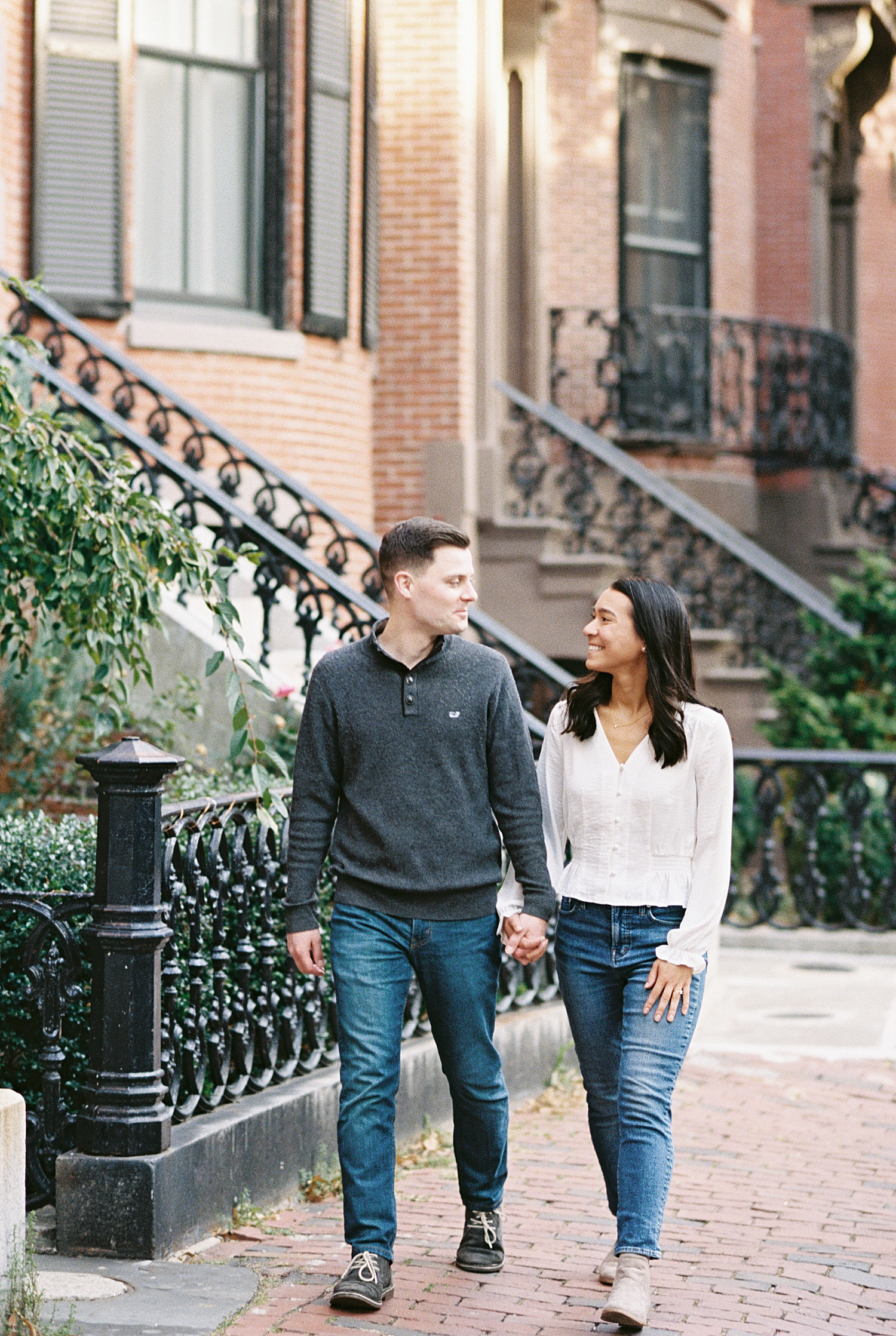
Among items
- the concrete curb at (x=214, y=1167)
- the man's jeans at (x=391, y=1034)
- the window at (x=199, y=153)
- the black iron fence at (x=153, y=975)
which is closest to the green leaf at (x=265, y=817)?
the black iron fence at (x=153, y=975)

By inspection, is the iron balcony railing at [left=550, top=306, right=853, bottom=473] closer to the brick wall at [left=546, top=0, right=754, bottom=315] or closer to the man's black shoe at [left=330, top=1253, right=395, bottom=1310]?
the brick wall at [left=546, top=0, right=754, bottom=315]

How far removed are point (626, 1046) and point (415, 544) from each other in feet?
4.31

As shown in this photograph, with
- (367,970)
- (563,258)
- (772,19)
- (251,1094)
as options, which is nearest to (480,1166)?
(367,970)

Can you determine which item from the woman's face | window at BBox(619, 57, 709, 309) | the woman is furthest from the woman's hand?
window at BBox(619, 57, 709, 309)

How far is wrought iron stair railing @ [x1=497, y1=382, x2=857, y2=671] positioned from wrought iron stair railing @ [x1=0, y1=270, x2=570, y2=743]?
260 cm

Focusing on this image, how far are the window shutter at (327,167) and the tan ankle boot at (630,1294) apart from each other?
300 inches

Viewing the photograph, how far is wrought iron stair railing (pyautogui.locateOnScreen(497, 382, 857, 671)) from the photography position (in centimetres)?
1283

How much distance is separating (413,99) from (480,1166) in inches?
345

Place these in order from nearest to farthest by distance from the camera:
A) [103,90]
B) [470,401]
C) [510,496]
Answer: [103,90] < [470,401] < [510,496]

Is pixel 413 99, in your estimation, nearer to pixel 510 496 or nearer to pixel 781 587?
pixel 510 496

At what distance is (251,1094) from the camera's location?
5.62m

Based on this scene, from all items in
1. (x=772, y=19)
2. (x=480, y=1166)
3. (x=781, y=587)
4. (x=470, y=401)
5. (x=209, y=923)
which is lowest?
(x=480, y=1166)

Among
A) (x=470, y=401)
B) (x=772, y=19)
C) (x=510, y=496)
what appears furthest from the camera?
(x=772, y=19)

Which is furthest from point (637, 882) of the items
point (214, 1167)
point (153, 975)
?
point (214, 1167)
